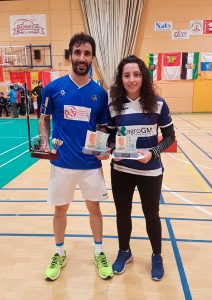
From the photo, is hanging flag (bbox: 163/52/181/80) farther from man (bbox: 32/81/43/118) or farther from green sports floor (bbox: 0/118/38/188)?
green sports floor (bbox: 0/118/38/188)

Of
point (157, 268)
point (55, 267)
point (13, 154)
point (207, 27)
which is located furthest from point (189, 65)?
point (55, 267)

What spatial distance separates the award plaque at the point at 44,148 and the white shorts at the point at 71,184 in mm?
150

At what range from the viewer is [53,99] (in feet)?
6.60

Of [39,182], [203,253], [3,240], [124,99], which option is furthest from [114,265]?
[39,182]

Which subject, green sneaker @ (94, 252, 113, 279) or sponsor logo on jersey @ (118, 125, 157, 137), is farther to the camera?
green sneaker @ (94, 252, 113, 279)

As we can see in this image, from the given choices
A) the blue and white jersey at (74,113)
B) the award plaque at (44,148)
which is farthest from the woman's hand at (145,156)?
the award plaque at (44,148)

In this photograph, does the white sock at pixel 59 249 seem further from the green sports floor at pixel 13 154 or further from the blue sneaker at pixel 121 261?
the green sports floor at pixel 13 154

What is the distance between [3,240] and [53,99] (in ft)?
5.13

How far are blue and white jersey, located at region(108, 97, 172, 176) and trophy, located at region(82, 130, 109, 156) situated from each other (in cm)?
15

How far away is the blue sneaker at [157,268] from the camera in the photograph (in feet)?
7.10

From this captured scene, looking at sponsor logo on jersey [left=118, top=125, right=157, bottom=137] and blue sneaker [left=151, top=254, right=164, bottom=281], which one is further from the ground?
sponsor logo on jersey [left=118, top=125, right=157, bottom=137]

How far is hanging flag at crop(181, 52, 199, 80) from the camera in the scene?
13031 millimetres

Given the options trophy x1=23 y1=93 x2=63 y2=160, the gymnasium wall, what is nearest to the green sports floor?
trophy x1=23 y1=93 x2=63 y2=160

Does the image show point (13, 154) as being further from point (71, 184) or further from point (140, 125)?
point (140, 125)
